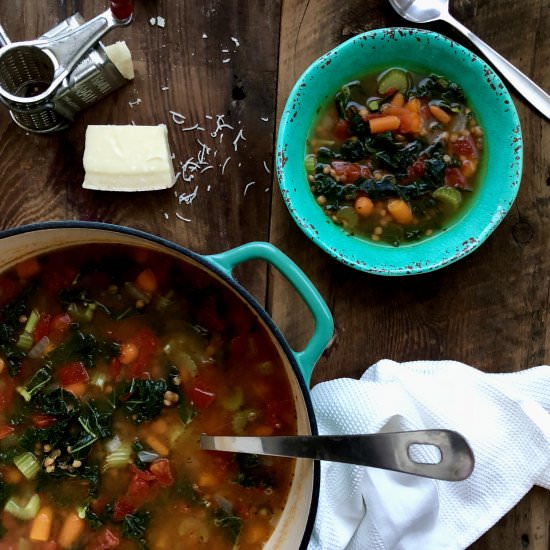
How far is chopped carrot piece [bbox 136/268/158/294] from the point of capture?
2395 mm

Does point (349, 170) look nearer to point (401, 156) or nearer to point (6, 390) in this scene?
point (401, 156)

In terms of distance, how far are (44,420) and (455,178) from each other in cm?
171

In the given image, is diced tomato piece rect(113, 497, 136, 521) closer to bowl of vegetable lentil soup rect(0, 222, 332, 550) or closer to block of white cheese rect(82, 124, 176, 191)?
bowl of vegetable lentil soup rect(0, 222, 332, 550)

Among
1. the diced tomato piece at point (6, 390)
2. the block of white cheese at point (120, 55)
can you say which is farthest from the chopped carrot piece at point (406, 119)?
the diced tomato piece at point (6, 390)

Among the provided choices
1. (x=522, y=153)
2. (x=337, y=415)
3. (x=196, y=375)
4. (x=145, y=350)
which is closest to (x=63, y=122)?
(x=145, y=350)

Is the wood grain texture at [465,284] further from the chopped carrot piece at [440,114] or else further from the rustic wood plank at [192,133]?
the chopped carrot piece at [440,114]

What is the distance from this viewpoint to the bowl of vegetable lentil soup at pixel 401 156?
2.50 meters

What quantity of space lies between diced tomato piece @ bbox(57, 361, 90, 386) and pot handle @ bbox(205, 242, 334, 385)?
705 millimetres

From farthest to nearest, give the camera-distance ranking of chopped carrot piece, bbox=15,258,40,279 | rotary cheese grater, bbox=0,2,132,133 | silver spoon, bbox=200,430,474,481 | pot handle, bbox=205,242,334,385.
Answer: chopped carrot piece, bbox=15,258,40,279
rotary cheese grater, bbox=0,2,132,133
pot handle, bbox=205,242,334,385
silver spoon, bbox=200,430,474,481

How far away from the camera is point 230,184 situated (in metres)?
2.55

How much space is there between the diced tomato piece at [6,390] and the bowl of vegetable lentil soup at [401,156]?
46.9 inches

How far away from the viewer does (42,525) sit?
2.42 meters

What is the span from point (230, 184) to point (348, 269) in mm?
537

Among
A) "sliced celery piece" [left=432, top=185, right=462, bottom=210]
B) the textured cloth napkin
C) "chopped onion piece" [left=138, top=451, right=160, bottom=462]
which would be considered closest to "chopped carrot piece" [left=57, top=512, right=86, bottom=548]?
"chopped onion piece" [left=138, top=451, right=160, bottom=462]
